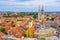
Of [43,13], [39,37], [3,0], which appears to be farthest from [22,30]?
[3,0]

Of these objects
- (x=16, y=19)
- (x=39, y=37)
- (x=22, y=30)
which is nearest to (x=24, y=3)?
(x=16, y=19)

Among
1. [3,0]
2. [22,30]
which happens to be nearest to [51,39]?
[22,30]

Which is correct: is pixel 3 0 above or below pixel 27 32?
above

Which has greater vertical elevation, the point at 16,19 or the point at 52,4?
the point at 52,4

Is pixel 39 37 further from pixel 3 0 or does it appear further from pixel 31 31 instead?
pixel 3 0

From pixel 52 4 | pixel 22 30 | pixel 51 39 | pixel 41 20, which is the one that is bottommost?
pixel 51 39

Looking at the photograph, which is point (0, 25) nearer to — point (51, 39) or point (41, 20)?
point (41, 20)

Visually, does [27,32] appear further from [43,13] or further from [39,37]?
[43,13]
